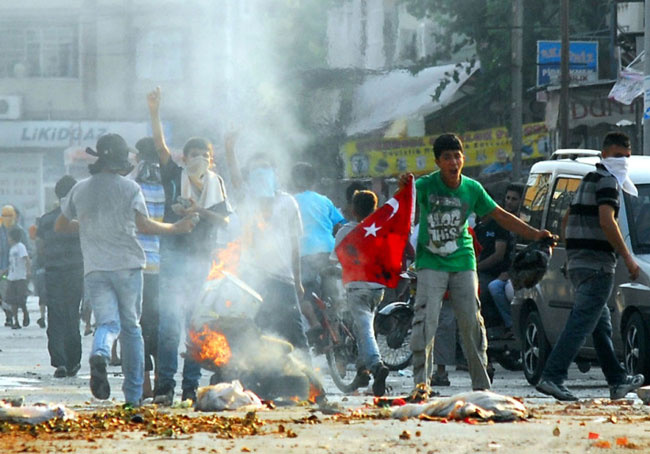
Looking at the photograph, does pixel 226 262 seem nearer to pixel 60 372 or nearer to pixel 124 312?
pixel 124 312

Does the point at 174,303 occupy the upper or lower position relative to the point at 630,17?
lower

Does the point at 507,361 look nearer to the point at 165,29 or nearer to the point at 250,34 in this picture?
the point at 250,34

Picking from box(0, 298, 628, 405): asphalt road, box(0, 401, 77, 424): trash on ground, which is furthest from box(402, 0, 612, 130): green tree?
box(0, 401, 77, 424): trash on ground

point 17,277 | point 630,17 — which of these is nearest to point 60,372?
point 17,277

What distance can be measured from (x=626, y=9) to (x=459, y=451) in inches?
699

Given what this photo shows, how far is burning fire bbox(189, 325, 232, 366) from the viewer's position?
1012 cm

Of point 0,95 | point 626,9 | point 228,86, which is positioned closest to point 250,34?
point 228,86

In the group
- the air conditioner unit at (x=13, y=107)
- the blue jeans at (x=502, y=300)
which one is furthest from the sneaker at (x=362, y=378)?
the air conditioner unit at (x=13, y=107)

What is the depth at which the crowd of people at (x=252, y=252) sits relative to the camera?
9.72 meters

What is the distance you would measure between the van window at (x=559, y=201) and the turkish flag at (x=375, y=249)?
170 centimetres

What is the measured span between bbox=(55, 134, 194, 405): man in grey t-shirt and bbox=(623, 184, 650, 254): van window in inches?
Answer: 139

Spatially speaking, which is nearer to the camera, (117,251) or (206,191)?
(117,251)

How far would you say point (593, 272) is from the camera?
10.4 m

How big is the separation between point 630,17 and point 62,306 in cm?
1283
